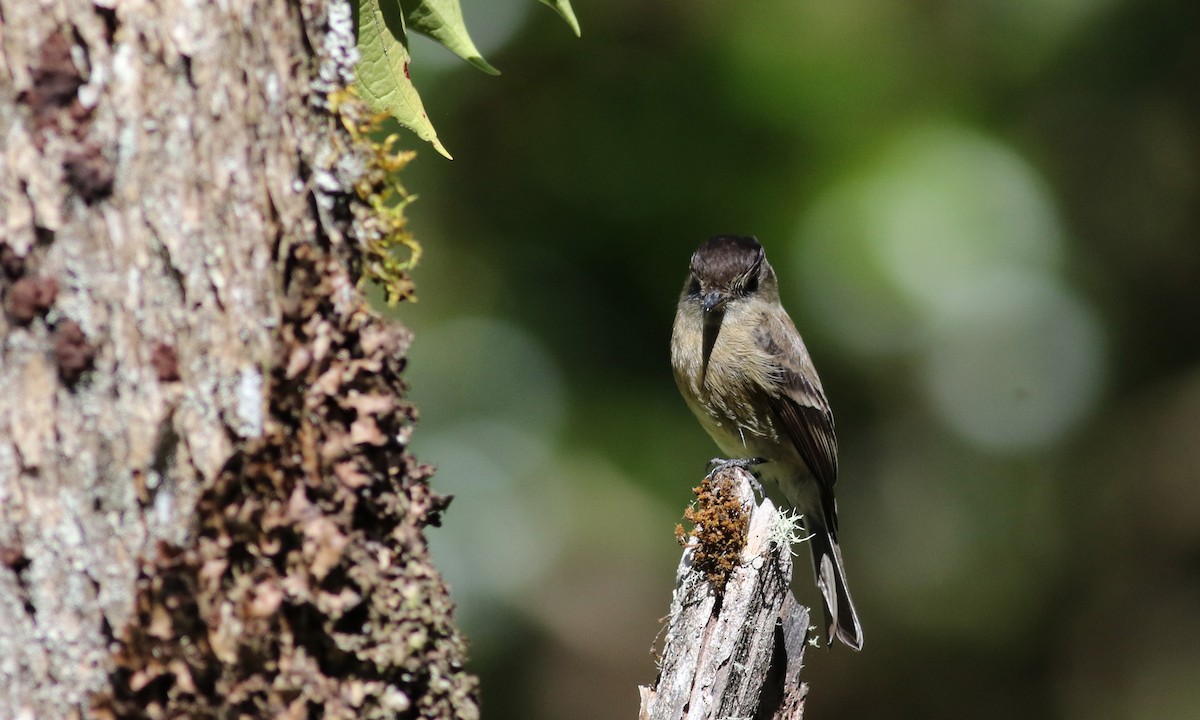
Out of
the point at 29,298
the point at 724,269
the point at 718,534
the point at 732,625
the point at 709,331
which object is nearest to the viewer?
the point at 29,298

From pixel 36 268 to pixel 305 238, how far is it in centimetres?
44

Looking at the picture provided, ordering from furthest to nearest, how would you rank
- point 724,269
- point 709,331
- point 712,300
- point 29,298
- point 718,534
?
point 709,331, point 724,269, point 712,300, point 718,534, point 29,298

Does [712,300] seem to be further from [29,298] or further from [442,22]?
[29,298]

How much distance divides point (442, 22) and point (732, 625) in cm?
164

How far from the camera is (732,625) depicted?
3002 mm

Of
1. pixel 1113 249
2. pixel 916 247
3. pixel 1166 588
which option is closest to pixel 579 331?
pixel 916 247

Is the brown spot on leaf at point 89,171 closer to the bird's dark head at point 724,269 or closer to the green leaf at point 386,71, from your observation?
the green leaf at point 386,71

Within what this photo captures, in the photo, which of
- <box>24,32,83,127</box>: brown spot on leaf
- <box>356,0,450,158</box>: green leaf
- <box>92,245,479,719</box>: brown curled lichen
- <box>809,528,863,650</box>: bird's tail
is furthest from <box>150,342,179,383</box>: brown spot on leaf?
<box>809,528,863,650</box>: bird's tail

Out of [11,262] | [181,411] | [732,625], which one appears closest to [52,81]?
[11,262]

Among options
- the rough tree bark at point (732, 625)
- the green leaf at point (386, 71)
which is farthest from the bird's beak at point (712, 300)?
the green leaf at point (386, 71)

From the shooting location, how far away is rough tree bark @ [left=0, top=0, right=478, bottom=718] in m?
1.81

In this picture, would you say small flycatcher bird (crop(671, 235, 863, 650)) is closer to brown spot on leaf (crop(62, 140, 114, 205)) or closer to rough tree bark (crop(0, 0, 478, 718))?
rough tree bark (crop(0, 0, 478, 718))

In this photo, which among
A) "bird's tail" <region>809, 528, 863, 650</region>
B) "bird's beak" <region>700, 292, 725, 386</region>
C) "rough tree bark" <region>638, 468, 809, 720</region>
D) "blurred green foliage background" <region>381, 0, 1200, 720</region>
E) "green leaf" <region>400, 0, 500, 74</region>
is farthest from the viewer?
"blurred green foliage background" <region>381, 0, 1200, 720</region>

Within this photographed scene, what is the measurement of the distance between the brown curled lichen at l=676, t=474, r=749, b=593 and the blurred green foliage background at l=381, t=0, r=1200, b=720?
420 centimetres
